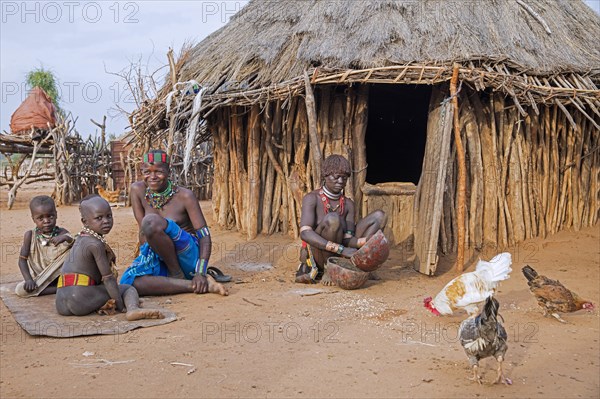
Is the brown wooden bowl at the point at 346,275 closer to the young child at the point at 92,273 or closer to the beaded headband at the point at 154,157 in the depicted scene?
the young child at the point at 92,273

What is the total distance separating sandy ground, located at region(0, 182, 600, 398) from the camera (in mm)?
2924

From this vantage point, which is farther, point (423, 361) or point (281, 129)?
point (281, 129)

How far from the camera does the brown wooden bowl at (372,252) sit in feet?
15.6

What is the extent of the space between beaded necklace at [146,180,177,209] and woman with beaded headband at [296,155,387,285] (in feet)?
4.04

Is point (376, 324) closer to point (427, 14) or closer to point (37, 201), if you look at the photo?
point (37, 201)

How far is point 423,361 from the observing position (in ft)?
11.0

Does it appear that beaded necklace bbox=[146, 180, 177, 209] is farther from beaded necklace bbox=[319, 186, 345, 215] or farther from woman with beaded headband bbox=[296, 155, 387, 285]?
beaded necklace bbox=[319, 186, 345, 215]

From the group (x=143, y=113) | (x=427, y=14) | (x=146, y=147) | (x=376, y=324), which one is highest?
(x=427, y=14)

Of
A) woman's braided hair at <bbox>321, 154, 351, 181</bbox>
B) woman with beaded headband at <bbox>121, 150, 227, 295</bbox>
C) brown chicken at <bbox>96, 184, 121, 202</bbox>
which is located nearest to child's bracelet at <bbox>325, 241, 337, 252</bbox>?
woman's braided hair at <bbox>321, 154, 351, 181</bbox>

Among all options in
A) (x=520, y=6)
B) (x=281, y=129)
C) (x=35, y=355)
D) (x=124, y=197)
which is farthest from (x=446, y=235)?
(x=124, y=197)

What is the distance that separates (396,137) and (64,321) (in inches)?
339

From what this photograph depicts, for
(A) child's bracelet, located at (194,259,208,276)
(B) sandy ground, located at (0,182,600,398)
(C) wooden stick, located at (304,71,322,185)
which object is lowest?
(B) sandy ground, located at (0,182,600,398)

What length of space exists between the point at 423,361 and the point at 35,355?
2332 millimetres

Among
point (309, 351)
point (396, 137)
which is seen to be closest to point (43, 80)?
point (396, 137)
